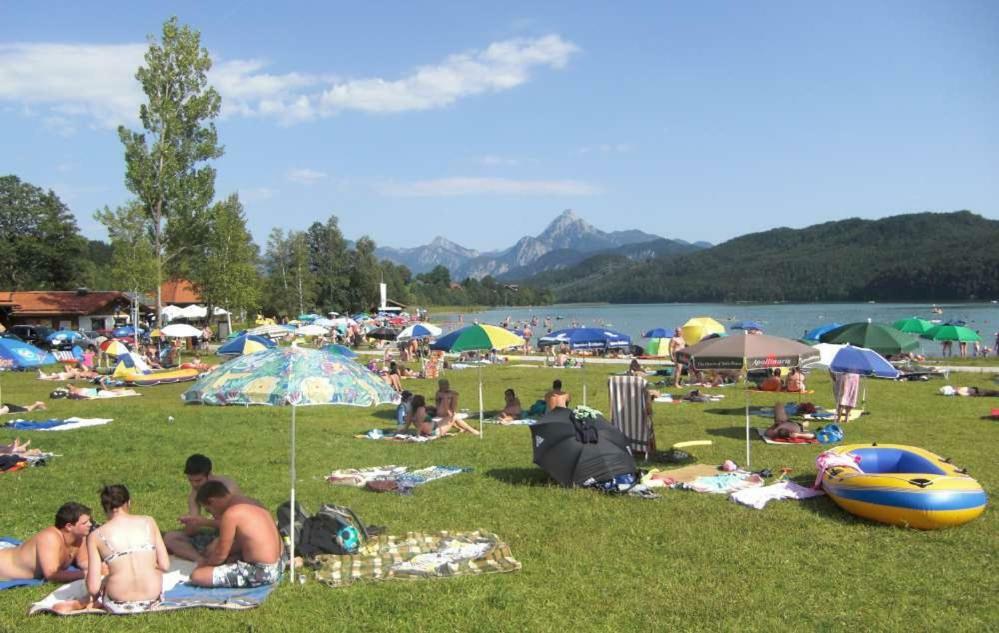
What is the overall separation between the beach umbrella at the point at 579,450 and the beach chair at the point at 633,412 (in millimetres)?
1520

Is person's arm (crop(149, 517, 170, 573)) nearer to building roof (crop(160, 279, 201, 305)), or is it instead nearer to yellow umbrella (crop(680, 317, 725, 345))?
yellow umbrella (crop(680, 317, 725, 345))

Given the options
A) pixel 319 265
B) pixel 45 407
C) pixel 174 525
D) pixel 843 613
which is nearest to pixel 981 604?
pixel 843 613

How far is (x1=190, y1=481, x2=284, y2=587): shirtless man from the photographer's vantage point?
5.83m

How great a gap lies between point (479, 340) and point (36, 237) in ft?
189

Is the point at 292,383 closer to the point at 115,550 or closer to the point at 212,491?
the point at 212,491

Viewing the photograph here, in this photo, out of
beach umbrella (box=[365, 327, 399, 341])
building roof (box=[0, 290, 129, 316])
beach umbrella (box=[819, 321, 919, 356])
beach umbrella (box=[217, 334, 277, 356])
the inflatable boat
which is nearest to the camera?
the inflatable boat

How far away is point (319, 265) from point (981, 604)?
96662mm

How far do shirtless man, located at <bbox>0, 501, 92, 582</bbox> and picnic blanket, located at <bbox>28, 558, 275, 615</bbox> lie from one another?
0.67ft

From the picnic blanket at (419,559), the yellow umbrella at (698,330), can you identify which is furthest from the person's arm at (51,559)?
the yellow umbrella at (698,330)

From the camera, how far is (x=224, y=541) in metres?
5.85

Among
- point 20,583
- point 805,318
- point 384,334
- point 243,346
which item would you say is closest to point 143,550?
point 20,583

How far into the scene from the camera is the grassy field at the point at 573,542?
5.29m

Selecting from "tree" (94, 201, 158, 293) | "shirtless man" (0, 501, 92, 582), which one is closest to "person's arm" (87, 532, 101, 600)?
"shirtless man" (0, 501, 92, 582)

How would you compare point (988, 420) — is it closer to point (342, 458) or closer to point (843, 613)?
point (843, 613)
